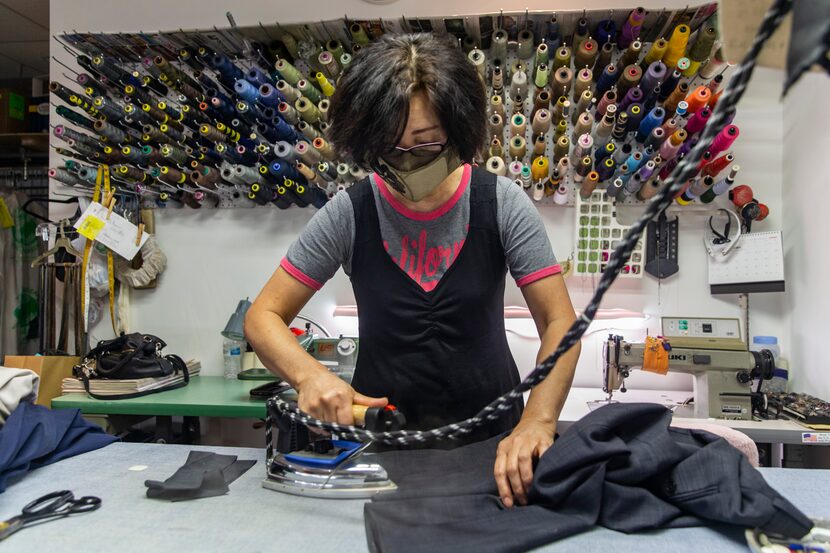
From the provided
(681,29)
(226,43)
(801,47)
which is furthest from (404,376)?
(226,43)

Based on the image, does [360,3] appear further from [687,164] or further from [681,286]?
[687,164]

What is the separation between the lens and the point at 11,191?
11.3 ft

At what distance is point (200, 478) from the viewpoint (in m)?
0.87

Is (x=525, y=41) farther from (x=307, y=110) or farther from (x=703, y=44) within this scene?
(x=307, y=110)

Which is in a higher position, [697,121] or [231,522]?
[697,121]

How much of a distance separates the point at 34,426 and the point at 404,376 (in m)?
0.78

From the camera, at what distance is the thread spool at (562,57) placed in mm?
2188

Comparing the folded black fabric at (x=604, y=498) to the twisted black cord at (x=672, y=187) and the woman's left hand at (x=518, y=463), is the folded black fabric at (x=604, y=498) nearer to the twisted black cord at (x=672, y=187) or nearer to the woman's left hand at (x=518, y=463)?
the woman's left hand at (x=518, y=463)

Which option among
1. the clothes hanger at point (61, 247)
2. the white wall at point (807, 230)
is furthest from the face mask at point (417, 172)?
the clothes hanger at point (61, 247)

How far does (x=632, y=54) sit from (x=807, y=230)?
106 centimetres

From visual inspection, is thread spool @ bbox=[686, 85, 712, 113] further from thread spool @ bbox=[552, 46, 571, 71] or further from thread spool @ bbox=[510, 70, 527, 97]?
thread spool @ bbox=[510, 70, 527, 97]

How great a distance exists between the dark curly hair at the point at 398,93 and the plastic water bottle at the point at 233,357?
173cm

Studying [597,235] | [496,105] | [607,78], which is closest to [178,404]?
[496,105]

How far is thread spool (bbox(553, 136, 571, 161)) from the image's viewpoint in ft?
7.39
